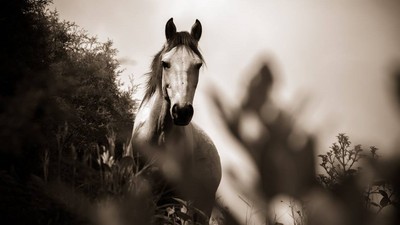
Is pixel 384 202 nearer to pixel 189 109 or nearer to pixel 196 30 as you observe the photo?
pixel 189 109

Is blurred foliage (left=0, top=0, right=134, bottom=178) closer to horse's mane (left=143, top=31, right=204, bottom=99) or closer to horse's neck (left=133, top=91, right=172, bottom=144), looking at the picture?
horse's neck (left=133, top=91, right=172, bottom=144)

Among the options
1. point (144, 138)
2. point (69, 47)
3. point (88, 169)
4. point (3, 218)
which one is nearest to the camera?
point (88, 169)

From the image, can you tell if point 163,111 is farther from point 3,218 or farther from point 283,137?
point 283,137

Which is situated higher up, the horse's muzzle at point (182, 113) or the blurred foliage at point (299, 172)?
the horse's muzzle at point (182, 113)

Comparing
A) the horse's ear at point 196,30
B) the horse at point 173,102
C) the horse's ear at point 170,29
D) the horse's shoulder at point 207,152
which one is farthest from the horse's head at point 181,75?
the horse's shoulder at point 207,152

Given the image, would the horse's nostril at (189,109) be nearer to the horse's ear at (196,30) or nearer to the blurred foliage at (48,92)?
the blurred foliage at (48,92)

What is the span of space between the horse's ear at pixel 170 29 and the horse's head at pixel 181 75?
Result: 235mm

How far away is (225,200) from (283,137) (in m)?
0.21

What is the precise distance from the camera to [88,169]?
200cm

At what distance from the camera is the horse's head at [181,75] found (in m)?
3.92

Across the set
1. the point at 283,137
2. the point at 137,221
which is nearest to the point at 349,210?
the point at 283,137

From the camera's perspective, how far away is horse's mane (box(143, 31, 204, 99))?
15.4 ft

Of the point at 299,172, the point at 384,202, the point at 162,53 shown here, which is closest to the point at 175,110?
the point at 162,53

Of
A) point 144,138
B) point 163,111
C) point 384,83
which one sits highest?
point 163,111
